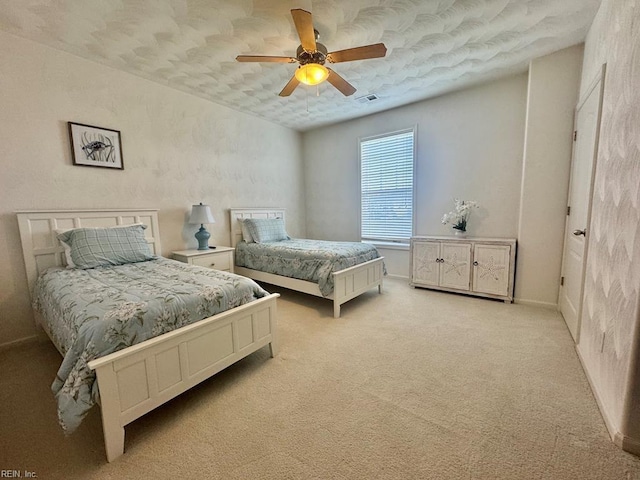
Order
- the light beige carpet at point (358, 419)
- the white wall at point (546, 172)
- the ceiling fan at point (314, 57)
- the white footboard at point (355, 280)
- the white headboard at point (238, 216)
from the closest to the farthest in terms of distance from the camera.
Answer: the light beige carpet at point (358, 419), the ceiling fan at point (314, 57), the white wall at point (546, 172), the white footboard at point (355, 280), the white headboard at point (238, 216)

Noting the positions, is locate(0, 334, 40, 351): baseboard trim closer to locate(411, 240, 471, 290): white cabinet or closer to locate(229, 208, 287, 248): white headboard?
locate(229, 208, 287, 248): white headboard

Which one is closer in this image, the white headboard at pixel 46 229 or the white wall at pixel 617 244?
the white wall at pixel 617 244

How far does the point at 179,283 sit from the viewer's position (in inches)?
75.0

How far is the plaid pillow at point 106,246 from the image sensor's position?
2377mm

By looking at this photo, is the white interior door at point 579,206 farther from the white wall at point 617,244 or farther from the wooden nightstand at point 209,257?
the wooden nightstand at point 209,257

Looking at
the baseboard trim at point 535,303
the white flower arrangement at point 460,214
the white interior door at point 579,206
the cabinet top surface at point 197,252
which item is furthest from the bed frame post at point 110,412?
the baseboard trim at point 535,303

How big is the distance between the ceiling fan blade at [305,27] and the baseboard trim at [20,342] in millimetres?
3566

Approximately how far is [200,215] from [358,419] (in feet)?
9.68

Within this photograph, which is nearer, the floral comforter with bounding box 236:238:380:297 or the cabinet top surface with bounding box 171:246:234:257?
the floral comforter with bounding box 236:238:380:297

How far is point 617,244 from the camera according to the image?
4.99 feet

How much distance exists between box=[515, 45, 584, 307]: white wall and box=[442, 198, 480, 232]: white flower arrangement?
1.88ft

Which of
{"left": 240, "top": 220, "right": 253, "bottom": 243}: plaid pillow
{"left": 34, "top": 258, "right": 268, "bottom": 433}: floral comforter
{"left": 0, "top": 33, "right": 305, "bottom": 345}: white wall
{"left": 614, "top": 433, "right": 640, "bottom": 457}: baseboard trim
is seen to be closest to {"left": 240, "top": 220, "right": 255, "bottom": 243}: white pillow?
{"left": 240, "top": 220, "right": 253, "bottom": 243}: plaid pillow

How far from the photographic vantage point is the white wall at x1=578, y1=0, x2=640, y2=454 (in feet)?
4.26

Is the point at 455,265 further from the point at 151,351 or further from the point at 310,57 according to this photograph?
the point at 151,351
